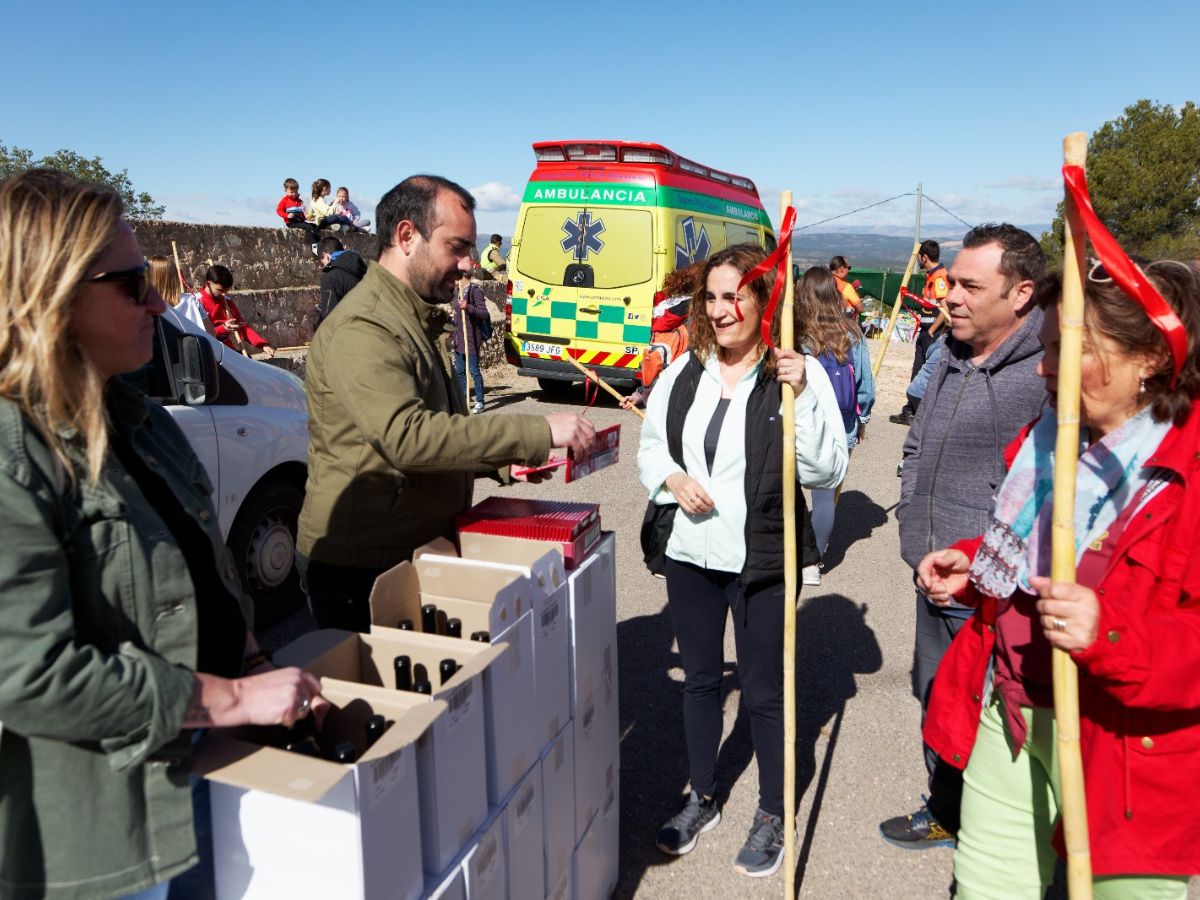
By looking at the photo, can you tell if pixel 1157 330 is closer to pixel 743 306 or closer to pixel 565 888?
pixel 743 306

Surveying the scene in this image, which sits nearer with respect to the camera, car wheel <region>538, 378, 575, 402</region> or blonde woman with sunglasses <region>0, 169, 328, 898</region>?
blonde woman with sunglasses <region>0, 169, 328, 898</region>

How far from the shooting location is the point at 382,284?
238 cm

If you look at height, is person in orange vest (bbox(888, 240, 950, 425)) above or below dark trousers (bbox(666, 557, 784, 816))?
above

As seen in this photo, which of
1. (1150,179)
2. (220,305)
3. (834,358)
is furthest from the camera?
(1150,179)

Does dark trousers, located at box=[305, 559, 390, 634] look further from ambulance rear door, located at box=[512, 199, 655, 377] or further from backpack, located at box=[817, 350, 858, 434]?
ambulance rear door, located at box=[512, 199, 655, 377]

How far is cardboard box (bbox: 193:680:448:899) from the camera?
4.43ft

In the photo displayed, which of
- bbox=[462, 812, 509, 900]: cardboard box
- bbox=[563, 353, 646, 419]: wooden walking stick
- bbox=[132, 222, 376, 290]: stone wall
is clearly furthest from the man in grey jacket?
bbox=[132, 222, 376, 290]: stone wall

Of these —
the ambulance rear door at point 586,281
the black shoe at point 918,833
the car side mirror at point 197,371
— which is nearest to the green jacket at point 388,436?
the car side mirror at point 197,371

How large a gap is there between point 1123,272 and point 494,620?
1.36m

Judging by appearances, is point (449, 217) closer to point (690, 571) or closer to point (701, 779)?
point (690, 571)

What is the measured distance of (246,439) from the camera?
4.66 m

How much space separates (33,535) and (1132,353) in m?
1.92

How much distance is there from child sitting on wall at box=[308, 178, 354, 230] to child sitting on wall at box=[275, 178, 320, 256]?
0.65 ft

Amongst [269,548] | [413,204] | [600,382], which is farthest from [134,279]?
[269,548]
